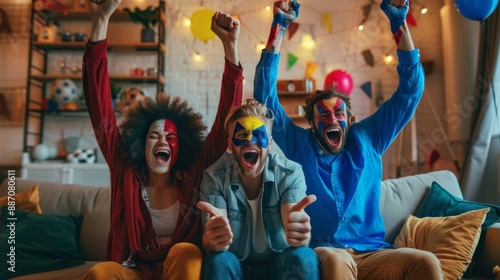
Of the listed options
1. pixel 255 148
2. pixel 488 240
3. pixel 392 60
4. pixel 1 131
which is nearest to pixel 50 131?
pixel 1 131

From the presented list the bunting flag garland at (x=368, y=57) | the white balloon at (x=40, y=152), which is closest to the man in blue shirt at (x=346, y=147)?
the bunting flag garland at (x=368, y=57)

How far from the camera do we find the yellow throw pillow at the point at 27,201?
Answer: 5.89 feet

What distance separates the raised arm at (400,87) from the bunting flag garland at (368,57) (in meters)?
2.14

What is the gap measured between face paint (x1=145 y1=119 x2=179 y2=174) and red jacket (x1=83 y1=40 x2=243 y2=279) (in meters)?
0.09

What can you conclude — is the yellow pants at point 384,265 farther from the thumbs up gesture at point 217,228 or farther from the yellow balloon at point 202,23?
the yellow balloon at point 202,23

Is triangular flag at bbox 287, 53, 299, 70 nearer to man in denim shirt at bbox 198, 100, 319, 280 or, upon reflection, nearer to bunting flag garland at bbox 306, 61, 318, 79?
bunting flag garland at bbox 306, 61, 318, 79

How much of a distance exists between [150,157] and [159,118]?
18cm

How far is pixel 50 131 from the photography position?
3668mm

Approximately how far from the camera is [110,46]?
3576 millimetres

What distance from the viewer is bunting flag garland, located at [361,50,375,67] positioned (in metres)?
3.64

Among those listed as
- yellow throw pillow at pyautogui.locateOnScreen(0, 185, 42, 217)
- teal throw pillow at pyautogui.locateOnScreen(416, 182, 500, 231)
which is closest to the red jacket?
yellow throw pillow at pyautogui.locateOnScreen(0, 185, 42, 217)

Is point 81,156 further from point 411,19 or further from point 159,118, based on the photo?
point 411,19

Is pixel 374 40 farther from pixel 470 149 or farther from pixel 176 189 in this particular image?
pixel 176 189

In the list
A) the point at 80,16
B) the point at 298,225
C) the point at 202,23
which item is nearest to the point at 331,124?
the point at 298,225
